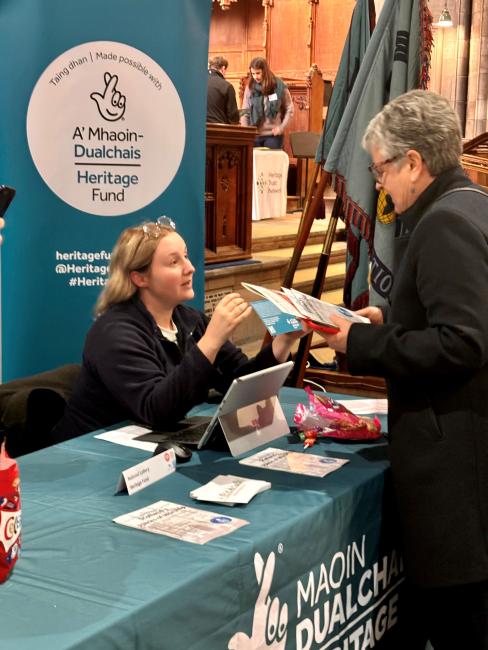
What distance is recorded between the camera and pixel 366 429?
97.0 inches

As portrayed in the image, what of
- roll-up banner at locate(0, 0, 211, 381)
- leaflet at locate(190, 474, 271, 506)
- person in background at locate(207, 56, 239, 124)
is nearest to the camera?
leaflet at locate(190, 474, 271, 506)

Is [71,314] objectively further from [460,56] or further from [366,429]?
[460,56]

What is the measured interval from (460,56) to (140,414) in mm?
10781

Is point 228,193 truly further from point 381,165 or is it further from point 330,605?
point 330,605

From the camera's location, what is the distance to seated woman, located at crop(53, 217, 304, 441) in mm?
2422

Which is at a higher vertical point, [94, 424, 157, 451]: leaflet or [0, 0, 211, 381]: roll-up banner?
[0, 0, 211, 381]: roll-up banner

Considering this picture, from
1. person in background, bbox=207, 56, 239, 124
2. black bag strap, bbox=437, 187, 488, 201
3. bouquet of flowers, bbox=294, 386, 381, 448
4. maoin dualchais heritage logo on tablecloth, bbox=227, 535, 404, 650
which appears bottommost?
maoin dualchais heritage logo on tablecloth, bbox=227, 535, 404, 650

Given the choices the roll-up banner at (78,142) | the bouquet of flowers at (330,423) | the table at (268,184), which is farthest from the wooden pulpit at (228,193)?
the bouquet of flowers at (330,423)

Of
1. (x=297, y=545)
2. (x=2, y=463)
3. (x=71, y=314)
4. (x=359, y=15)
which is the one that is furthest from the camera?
(x=359, y=15)

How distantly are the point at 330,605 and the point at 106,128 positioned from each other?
6.62 feet

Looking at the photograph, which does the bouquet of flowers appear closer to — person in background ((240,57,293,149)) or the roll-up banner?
the roll-up banner

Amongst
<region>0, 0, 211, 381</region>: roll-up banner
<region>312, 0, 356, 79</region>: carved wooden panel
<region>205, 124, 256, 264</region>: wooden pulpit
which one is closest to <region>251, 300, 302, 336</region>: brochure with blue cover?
<region>0, 0, 211, 381</region>: roll-up banner

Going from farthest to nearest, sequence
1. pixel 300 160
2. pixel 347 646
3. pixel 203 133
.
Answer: pixel 300 160 < pixel 203 133 < pixel 347 646

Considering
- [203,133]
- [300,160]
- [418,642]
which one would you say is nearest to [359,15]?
[203,133]
